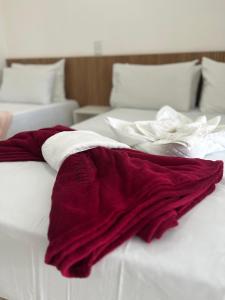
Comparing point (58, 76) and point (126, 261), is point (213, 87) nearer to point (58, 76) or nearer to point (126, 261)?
point (58, 76)

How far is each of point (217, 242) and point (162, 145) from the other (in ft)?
1.86

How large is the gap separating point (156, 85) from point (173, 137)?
1.16 metres

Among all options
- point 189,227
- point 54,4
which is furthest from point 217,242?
point 54,4

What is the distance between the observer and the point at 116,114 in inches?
92.1

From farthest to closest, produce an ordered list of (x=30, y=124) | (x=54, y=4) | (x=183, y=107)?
(x=54, y=4) → (x=30, y=124) → (x=183, y=107)

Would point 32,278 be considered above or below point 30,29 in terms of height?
below

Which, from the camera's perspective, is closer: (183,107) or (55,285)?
(55,285)

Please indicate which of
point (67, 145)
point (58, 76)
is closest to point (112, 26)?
point (58, 76)

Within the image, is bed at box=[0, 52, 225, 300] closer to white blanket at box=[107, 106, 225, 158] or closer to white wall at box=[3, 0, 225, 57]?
white blanket at box=[107, 106, 225, 158]

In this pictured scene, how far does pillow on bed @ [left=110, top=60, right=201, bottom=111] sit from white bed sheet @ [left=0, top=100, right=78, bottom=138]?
0.54m

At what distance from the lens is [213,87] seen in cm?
220

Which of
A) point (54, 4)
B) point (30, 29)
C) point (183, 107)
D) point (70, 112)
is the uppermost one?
point (54, 4)

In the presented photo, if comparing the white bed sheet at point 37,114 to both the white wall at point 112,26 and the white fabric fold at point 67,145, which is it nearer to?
the white wall at point 112,26

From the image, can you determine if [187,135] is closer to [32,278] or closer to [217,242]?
[217,242]
